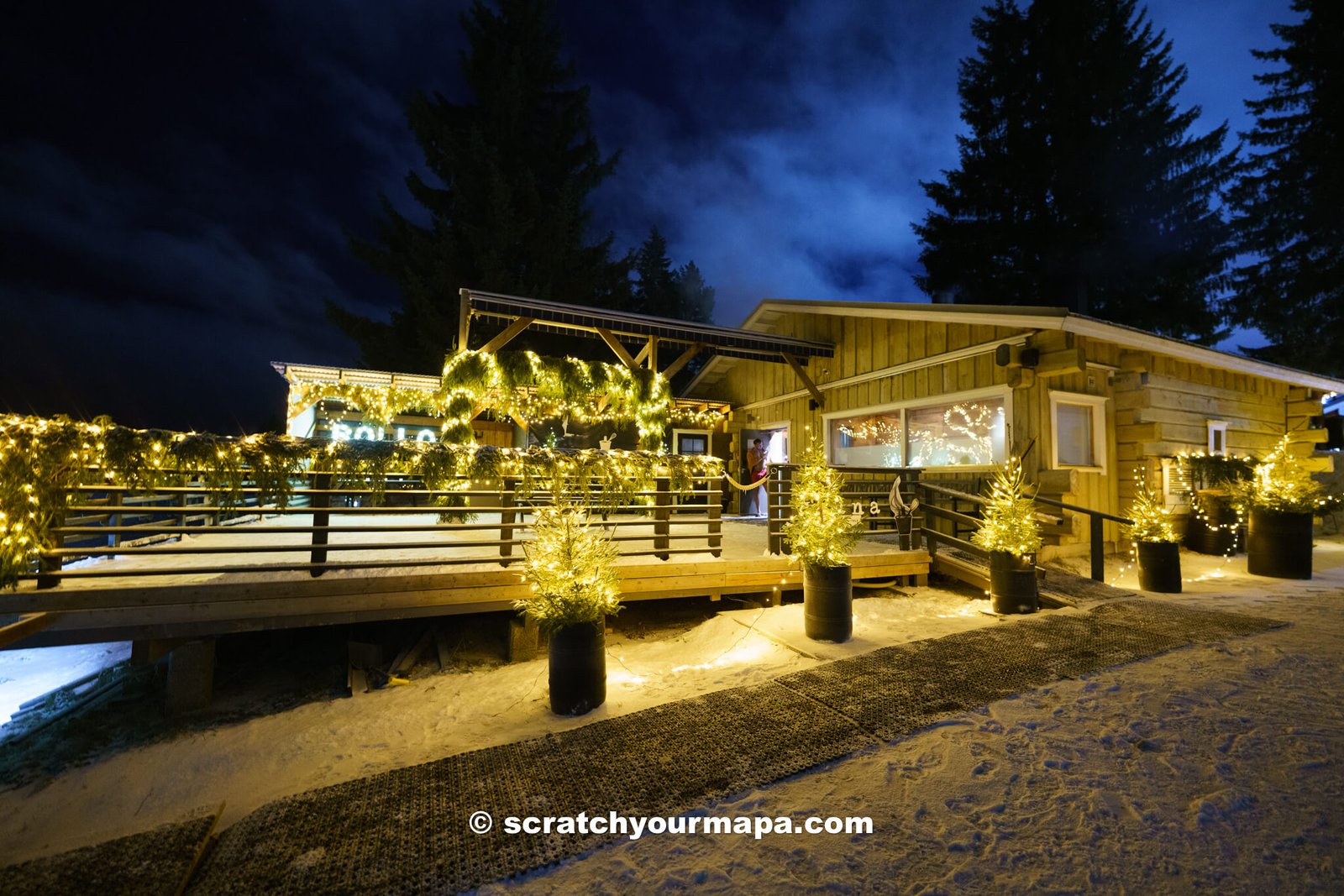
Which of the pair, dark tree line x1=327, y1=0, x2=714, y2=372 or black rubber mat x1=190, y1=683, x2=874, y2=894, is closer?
black rubber mat x1=190, y1=683, x2=874, y2=894

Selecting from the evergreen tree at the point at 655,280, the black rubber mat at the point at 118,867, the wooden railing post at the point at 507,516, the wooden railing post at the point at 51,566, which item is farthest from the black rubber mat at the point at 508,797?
the evergreen tree at the point at 655,280

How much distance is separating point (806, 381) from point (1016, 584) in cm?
655

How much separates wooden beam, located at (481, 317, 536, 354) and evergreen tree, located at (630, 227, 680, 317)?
2311 cm

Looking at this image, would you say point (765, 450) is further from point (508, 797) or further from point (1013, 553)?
point (508, 797)

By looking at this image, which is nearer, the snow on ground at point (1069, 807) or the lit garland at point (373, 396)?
the snow on ground at point (1069, 807)

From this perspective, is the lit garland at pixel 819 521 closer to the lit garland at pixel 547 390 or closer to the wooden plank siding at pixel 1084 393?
the wooden plank siding at pixel 1084 393

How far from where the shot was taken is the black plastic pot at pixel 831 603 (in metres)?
4.87

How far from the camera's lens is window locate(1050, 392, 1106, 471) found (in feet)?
25.4

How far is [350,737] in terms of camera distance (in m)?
3.74

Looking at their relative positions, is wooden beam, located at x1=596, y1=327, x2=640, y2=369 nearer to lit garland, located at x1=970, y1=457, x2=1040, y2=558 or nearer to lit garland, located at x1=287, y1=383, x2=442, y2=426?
lit garland, located at x1=287, y1=383, x2=442, y2=426

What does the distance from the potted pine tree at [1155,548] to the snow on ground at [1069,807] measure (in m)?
2.92

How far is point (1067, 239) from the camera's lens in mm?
18422

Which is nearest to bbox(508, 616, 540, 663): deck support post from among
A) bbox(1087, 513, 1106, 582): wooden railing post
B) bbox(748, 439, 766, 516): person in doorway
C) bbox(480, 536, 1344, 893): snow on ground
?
bbox(480, 536, 1344, 893): snow on ground

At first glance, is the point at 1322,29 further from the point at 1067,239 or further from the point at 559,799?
the point at 559,799
